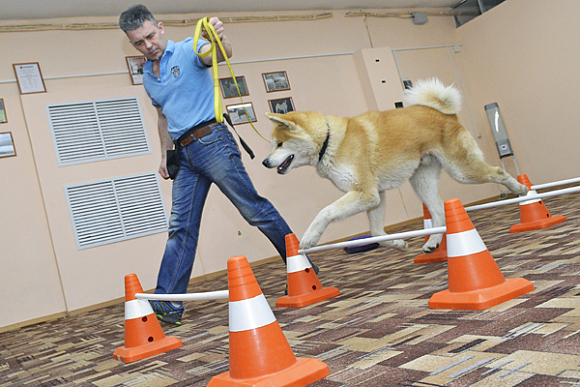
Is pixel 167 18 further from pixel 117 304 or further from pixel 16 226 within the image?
pixel 117 304

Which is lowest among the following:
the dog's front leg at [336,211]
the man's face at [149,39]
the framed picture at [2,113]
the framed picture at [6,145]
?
the dog's front leg at [336,211]

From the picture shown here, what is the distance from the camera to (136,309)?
6.56 ft

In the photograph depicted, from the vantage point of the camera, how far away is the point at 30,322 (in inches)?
174

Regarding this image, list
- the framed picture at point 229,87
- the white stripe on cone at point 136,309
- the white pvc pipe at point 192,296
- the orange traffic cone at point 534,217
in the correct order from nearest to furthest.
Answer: the white pvc pipe at point 192,296
the white stripe on cone at point 136,309
the orange traffic cone at point 534,217
the framed picture at point 229,87

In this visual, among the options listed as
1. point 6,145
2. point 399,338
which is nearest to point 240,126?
point 6,145

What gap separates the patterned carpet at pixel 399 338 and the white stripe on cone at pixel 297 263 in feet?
0.67

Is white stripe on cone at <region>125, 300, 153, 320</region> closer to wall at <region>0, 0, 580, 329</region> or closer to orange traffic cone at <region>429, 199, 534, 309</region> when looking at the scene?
orange traffic cone at <region>429, 199, 534, 309</region>

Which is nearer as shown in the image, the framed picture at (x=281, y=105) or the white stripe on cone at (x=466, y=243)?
the white stripe on cone at (x=466, y=243)

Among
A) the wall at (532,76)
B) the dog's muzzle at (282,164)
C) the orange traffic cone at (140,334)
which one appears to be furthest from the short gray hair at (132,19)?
the wall at (532,76)

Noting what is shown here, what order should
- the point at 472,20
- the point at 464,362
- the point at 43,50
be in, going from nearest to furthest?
the point at 464,362, the point at 43,50, the point at 472,20

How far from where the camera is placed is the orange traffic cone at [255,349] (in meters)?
1.14

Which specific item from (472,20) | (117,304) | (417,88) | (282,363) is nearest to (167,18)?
(117,304)

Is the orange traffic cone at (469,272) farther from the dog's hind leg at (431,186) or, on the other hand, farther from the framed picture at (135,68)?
the framed picture at (135,68)

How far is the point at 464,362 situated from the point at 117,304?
4.22m
